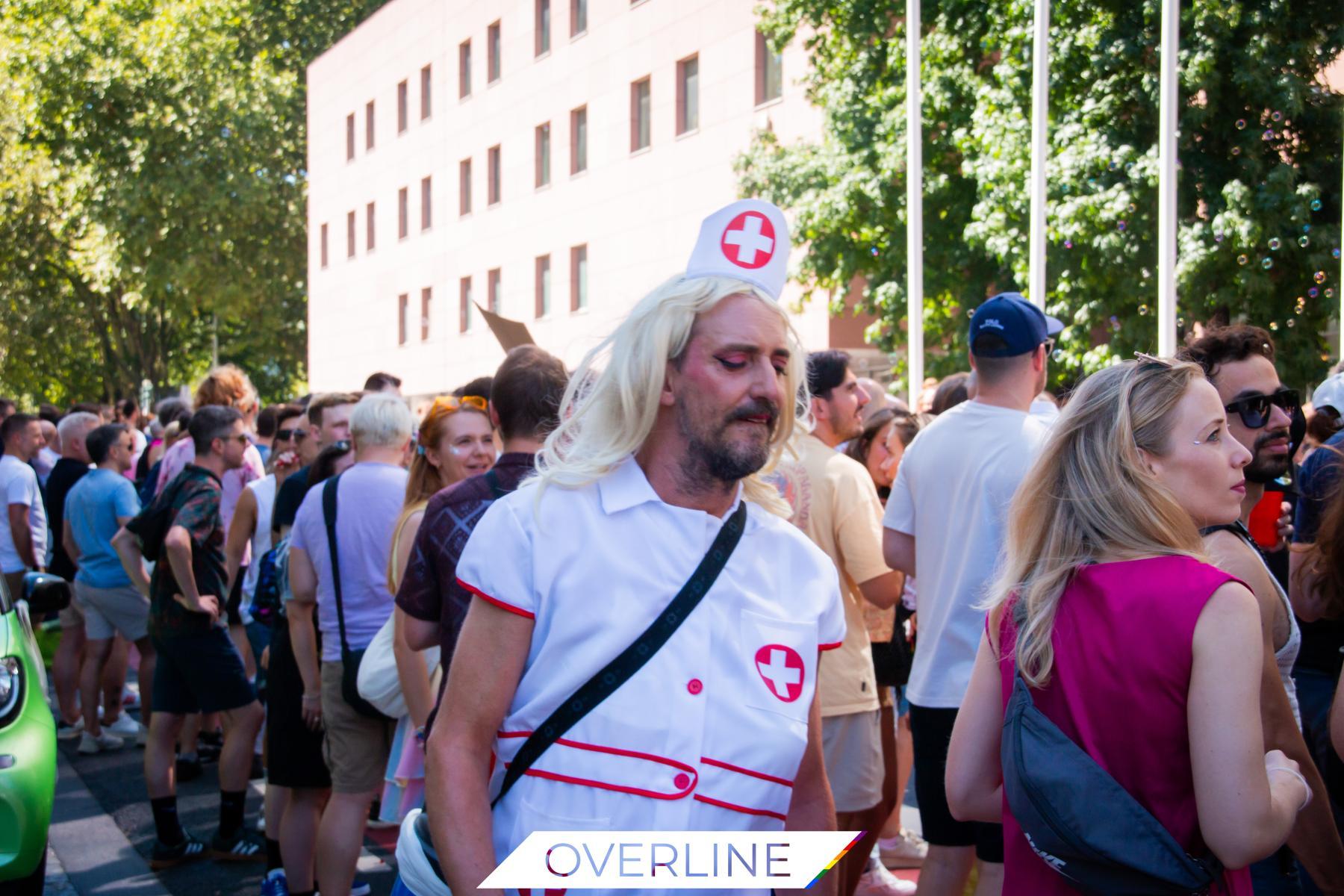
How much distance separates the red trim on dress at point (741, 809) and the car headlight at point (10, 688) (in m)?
3.78

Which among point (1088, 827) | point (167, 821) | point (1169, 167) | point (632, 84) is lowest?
point (167, 821)

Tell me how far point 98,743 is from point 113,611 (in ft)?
3.19

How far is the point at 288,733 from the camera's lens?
5227mm

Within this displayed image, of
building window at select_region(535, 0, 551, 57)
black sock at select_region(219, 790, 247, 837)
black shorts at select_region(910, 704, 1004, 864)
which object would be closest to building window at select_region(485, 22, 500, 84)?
building window at select_region(535, 0, 551, 57)

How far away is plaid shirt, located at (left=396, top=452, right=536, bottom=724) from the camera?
353 cm

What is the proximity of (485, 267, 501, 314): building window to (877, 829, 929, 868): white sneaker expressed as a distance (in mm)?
29592

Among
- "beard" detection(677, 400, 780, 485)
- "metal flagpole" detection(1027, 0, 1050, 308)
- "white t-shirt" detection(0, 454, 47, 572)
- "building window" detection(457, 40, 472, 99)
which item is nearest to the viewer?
"beard" detection(677, 400, 780, 485)

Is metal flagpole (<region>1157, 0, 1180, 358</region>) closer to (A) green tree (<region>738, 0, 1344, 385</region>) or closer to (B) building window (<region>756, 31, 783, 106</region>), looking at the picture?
(A) green tree (<region>738, 0, 1344, 385</region>)

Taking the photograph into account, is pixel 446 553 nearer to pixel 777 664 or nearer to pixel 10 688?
pixel 777 664

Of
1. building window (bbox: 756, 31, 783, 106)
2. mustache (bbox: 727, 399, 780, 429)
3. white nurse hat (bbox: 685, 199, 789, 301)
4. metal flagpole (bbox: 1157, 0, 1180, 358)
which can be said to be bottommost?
mustache (bbox: 727, 399, 780, 429)

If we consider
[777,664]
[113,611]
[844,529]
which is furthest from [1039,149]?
[777,664]

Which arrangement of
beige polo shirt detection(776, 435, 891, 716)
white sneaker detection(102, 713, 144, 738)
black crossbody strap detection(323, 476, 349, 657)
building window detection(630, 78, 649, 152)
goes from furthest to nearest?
building window detection(630, 78, 649, 152), white sneaker detection(102, 713, 144, 738), black crossbody strap detection(323, 476, 349, 657), beige polo shirt detection(776, 435, 891, 716)

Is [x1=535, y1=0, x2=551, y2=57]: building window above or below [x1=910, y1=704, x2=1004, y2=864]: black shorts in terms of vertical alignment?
above

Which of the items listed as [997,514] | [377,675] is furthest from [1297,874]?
[377,675]
